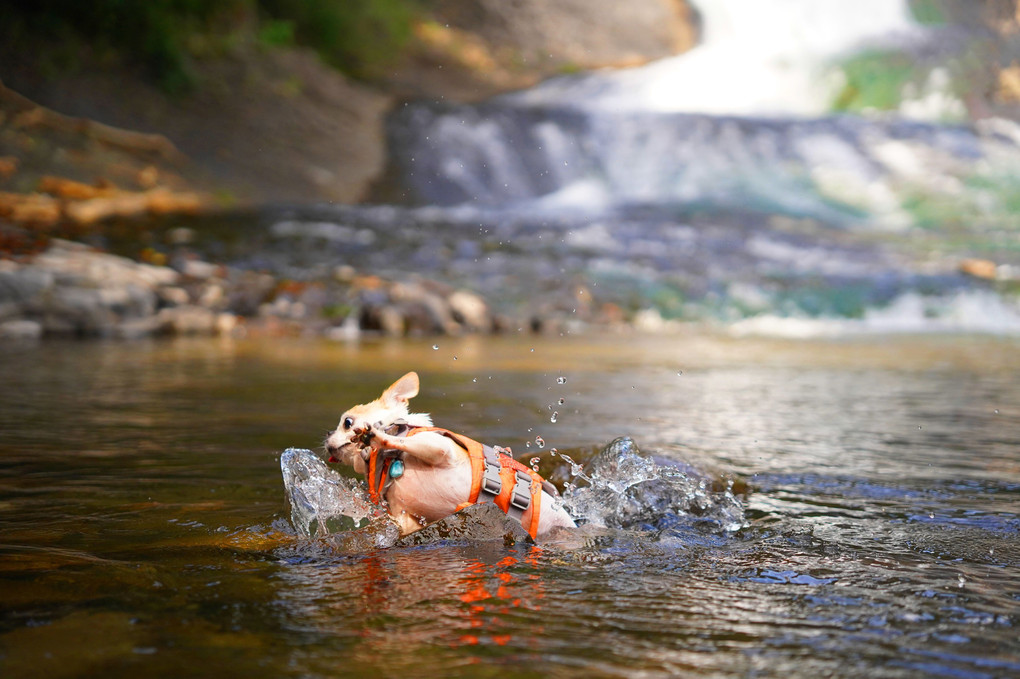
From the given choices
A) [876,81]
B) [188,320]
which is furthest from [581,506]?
[876,81]

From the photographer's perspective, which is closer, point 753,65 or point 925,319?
point 925,319

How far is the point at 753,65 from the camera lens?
36844 mm

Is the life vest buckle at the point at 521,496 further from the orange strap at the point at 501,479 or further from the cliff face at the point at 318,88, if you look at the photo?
the cliff face at the point at 318,88

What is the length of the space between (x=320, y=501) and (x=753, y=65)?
120ft

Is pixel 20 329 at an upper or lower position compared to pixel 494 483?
upper

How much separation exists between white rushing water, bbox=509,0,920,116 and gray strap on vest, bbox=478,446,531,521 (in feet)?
99.7

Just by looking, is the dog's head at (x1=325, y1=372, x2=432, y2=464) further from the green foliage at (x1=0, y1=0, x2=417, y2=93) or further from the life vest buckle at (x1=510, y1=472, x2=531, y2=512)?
the green foliage at (x1=0, y1=0, x2=417, y2=93)

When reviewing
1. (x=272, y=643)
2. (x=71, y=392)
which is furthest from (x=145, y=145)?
(x=272, y=643)

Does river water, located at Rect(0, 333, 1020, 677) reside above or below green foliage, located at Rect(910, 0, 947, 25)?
below

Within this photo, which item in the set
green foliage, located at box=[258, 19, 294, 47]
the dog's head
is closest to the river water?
the dog's head

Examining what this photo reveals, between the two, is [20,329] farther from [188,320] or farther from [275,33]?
[275,33]

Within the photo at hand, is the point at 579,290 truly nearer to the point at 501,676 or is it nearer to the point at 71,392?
the point at 71,392

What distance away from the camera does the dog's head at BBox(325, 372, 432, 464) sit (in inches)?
133

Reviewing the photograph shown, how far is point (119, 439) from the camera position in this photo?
220 inches
